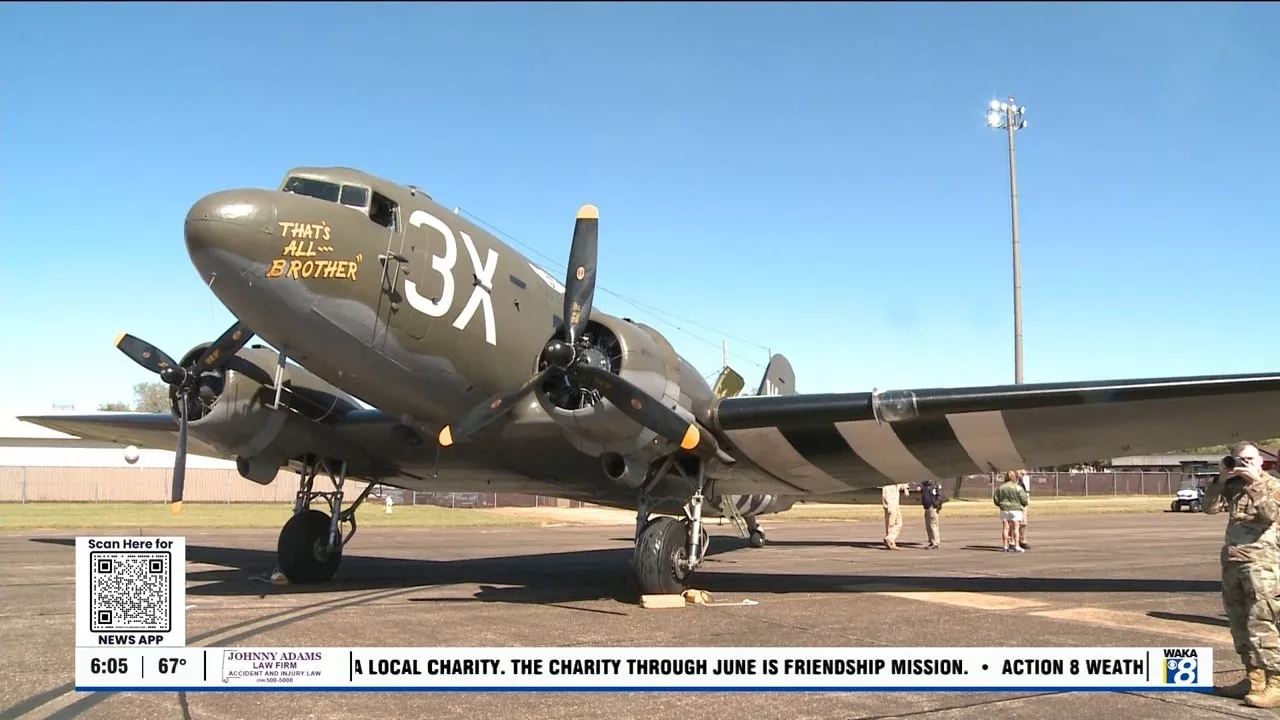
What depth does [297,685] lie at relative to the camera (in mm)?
6547

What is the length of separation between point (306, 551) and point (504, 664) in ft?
27.1

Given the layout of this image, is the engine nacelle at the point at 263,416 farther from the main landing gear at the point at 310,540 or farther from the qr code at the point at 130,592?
the qr code at the point at 130,592

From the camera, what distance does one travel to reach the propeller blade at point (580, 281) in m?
11.7

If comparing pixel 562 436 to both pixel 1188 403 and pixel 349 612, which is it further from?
pixel 1188 403

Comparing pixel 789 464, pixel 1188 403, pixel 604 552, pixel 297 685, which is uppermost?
pixel 1188 403

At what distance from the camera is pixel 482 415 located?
12.1 m

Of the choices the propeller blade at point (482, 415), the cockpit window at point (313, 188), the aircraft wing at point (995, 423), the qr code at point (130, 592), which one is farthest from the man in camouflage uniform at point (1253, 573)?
the cockpit window at point (313, 188)

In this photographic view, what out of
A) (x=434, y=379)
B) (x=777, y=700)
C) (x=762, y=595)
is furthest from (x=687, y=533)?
(x=777, y=700)

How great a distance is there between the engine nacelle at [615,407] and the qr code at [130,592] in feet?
20.8

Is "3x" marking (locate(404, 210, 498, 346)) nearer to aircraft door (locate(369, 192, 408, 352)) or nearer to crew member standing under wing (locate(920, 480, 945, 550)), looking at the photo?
aircraft door (locate(369, 192, 408, 352))

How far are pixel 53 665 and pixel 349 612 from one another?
147 inches

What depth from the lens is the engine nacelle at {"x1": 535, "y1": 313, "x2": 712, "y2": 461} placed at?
11.7 m

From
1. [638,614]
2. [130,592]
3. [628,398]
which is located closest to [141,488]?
[638,614]

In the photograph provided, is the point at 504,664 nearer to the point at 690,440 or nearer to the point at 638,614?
the point at 638,614
